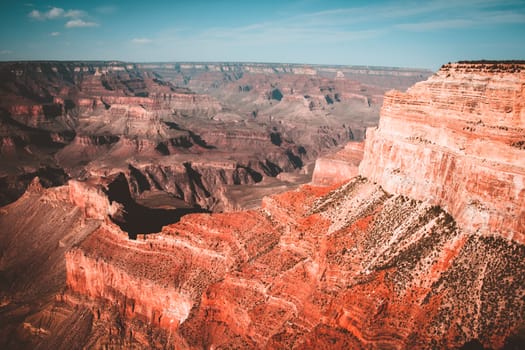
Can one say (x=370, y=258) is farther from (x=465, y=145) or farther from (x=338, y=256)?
(x=465, y=145)

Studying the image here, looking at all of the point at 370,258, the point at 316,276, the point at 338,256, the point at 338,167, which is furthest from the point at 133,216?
the point at 338,167

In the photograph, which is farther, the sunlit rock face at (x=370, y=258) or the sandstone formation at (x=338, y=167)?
the sandstone formation at (x=338, y=167)

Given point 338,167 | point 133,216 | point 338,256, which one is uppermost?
point 338,256

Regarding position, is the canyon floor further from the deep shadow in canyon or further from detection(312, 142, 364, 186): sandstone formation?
detection(312, 142, 364, 186): sandstone formation

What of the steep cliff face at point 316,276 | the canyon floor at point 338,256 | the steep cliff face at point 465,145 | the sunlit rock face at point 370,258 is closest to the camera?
the steep cliff face at point 316,276

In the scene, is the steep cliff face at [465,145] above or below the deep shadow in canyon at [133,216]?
above

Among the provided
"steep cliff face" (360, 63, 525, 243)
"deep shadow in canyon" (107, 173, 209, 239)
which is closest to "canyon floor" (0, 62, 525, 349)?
"steep cliff face" (360, 63, 525, 243)

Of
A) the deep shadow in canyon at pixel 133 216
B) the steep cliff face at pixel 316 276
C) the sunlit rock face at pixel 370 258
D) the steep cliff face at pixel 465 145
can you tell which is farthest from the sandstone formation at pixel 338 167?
the steep cliff face at pixel 465 145

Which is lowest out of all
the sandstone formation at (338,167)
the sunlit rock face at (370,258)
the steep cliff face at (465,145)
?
the sandstone formation at (338,167)

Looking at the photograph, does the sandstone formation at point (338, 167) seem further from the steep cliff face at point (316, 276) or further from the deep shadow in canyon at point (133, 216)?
the steep cliff face at point (316, 276)
